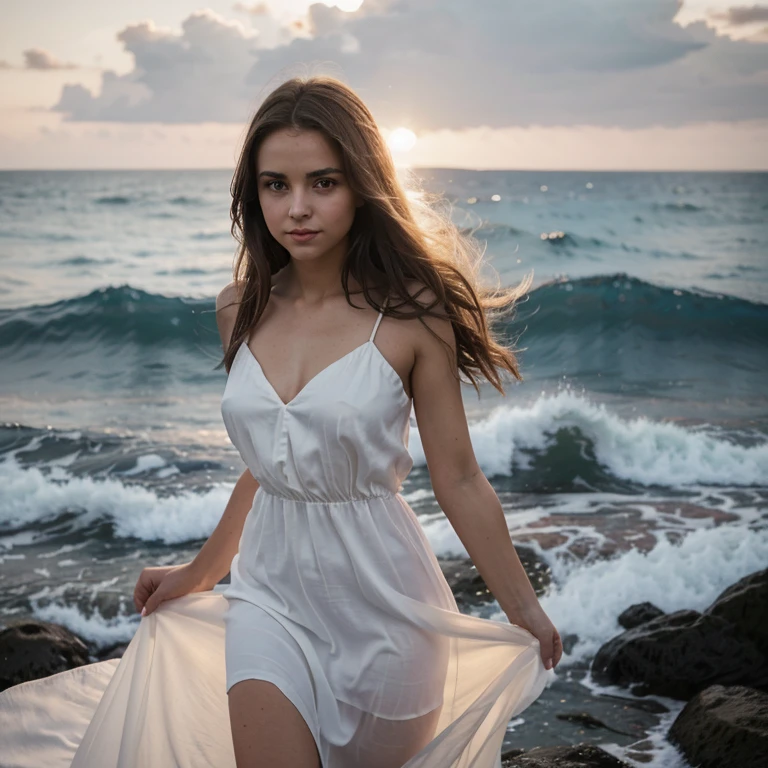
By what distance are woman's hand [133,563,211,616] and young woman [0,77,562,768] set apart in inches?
8.0

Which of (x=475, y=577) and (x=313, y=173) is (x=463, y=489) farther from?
(x=475, y=577)

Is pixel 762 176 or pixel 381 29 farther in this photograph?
pixel 762 176

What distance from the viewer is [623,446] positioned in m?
9.91

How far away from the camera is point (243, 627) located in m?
2.30

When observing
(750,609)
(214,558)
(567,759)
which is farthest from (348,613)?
(750,609)

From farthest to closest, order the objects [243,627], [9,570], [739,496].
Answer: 1. [739,496]
2. [9,570]
3. [243,627]

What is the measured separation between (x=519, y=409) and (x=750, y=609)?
243 inches

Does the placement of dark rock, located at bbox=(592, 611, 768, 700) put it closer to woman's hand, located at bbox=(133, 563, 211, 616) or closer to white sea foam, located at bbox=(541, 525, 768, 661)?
white sea foam, located at bbox=(541, 525, 768, 661)

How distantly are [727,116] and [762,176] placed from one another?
2.47 metres

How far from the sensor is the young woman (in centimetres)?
A: 231

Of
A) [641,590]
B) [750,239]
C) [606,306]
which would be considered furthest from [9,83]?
[750,239]

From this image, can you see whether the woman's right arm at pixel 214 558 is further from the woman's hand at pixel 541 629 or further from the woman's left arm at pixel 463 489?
the woman's hand at pixel 541 629

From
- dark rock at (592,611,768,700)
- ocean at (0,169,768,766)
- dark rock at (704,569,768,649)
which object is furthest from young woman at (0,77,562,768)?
dark rock at (704,569,768,649)

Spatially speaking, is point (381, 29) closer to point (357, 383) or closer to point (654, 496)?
point (654, 496)
